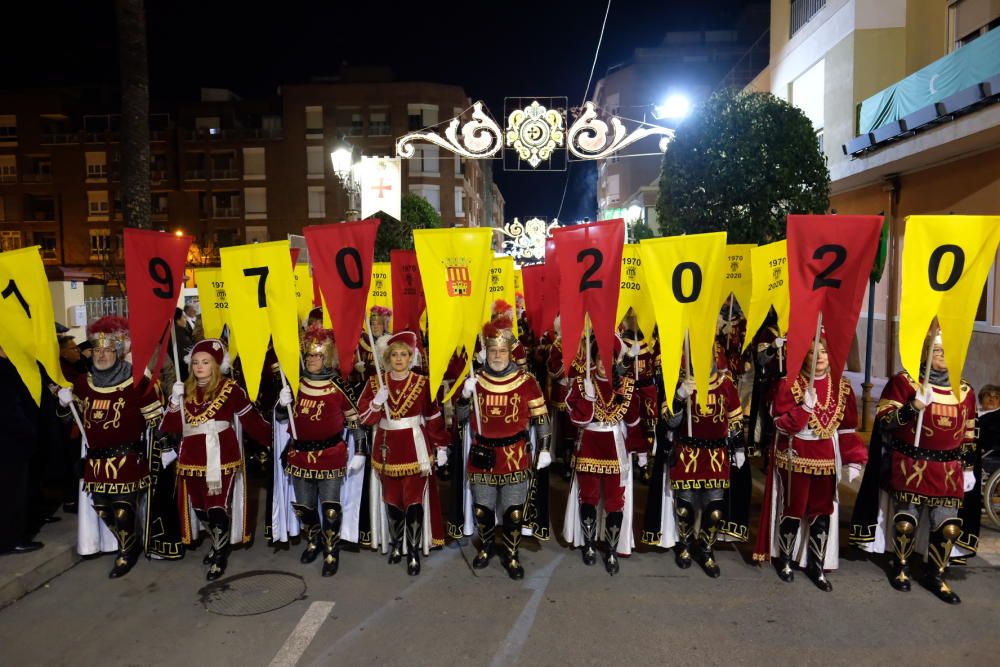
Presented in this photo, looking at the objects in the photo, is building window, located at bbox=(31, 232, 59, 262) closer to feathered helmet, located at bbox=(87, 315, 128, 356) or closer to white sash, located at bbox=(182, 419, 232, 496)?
feathered helmet, located at bbox=(87, 315, 128, 356)

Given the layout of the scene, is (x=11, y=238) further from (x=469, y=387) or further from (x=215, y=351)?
(x=469, y=387)

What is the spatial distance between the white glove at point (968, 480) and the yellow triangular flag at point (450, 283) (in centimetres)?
386

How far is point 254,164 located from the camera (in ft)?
159

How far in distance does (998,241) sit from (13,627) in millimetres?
7531

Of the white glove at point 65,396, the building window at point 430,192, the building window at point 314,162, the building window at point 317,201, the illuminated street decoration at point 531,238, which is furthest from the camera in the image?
the building window at point 430,192

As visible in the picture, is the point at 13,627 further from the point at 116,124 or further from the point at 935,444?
the point at 116,124

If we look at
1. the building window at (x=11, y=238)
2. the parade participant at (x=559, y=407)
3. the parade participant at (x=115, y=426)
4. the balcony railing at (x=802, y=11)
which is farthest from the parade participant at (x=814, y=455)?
the building window at (x=11, y=238)

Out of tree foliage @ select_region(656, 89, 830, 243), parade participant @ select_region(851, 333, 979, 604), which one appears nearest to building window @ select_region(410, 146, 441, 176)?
tree foliage @ select_region(656, 89, 830, 243)

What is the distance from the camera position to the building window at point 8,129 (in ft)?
158

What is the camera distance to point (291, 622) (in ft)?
15.7

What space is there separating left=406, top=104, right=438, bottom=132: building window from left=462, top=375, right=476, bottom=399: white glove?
45369mm

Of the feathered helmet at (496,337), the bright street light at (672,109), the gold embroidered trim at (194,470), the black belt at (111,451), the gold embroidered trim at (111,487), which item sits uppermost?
the bright street light at (672,109)

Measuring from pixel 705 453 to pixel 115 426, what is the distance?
4.84 metres

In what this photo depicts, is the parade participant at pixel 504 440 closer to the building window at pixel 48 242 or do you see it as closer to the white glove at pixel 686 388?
the white glove at pixel 686 388
